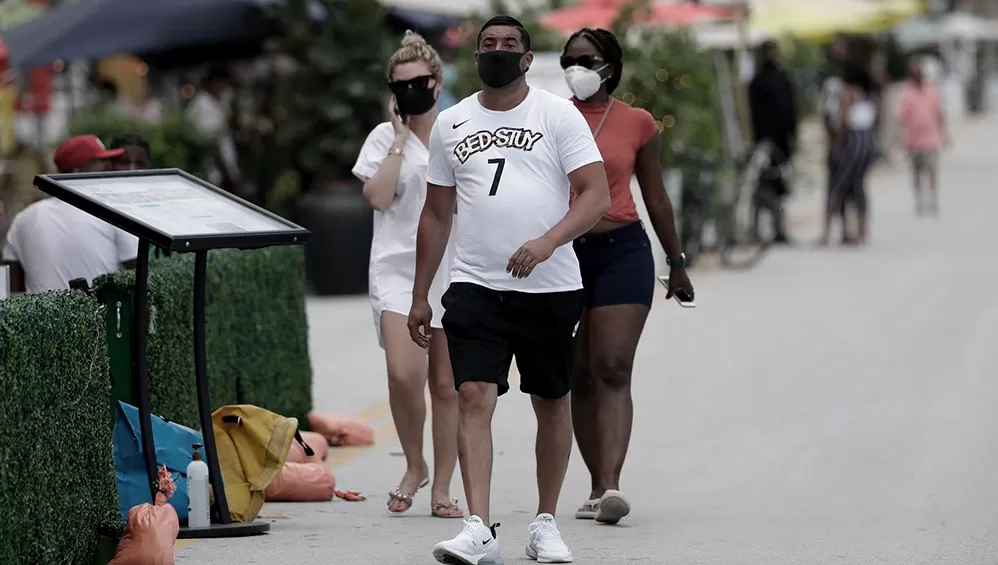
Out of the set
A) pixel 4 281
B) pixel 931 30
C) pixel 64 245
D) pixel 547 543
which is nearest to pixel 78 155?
pixel 64 245

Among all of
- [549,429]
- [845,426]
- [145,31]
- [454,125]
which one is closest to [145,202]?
[454,125]

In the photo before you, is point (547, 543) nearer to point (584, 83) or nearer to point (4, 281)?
point (584, 83)

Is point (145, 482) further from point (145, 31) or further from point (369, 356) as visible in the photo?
point (145, 31)

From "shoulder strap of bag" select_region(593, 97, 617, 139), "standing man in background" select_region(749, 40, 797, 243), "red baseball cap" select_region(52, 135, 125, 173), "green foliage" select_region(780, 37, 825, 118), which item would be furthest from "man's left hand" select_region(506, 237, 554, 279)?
"green foliage" select_region(780, 37, 825, 118)

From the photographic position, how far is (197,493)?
694 cm

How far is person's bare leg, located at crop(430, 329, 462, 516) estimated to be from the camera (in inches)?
301

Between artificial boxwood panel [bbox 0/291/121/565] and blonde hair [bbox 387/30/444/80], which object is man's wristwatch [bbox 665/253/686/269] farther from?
artificial boxwood panel [bbox 0/291/121/565]

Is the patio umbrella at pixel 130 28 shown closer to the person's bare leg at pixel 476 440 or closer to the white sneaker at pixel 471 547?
the person's bare leg at pixel 476 440

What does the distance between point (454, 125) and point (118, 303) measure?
1707 mm

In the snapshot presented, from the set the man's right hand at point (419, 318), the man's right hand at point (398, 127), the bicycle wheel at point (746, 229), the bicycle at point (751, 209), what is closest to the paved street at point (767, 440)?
the bicycle wheel at point (746, 229)

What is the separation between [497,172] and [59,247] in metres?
2.98

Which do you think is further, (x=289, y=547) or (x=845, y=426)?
(x=845, y=426)

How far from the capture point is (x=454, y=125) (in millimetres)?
6312

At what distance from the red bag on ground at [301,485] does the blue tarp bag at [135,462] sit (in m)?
1.04
